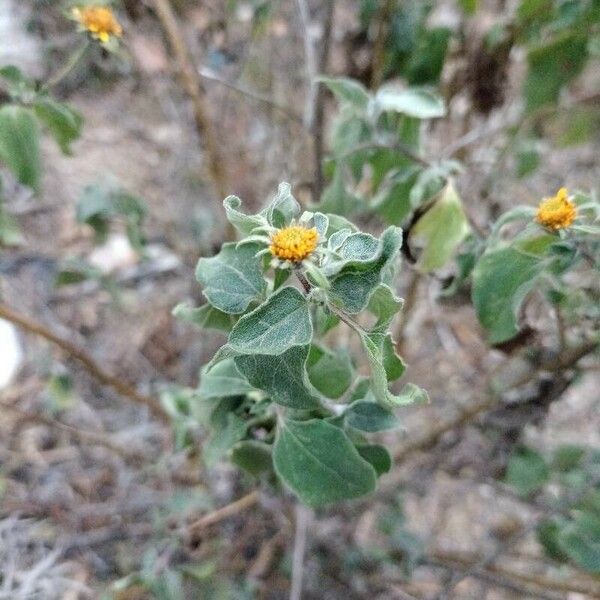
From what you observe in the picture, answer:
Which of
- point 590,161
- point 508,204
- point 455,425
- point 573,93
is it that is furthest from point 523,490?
point 573,93

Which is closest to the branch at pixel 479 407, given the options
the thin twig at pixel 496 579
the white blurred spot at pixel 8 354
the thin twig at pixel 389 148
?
the thin twig at pixel 496 579

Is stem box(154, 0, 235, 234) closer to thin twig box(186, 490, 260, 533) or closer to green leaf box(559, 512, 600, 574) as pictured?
thin twig box(186, 490, 260, 533)

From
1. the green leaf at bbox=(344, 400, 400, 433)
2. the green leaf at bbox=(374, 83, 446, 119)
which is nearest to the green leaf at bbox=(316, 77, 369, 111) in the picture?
the green leaf at bbox=(374, 83, 446, 119)

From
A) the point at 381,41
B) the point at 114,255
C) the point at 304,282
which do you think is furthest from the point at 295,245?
the point at 114,255

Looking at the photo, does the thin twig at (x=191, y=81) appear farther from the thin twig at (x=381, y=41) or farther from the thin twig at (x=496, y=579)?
the thin twig at (x=496, y=579)

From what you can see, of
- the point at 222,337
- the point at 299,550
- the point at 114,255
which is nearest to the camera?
the point at 299,550

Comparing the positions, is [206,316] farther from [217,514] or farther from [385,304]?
[217,514]

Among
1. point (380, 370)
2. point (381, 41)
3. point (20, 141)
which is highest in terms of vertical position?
point (381, 41)

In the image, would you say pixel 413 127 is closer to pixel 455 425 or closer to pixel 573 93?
pixel 455 425
